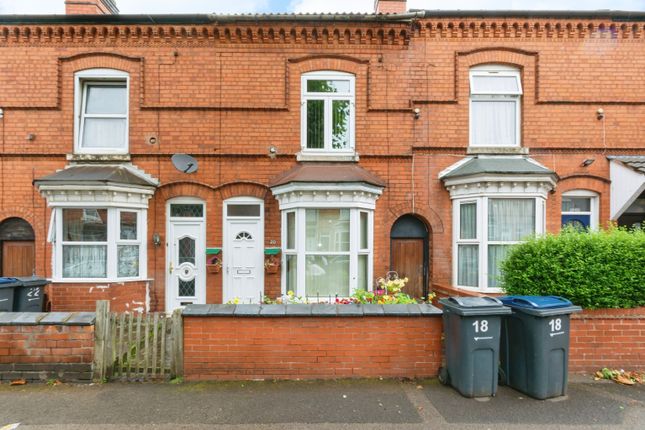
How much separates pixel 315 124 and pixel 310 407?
5994 mm

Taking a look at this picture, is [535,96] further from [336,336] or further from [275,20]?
[336,336]

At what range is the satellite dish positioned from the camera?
306 inches

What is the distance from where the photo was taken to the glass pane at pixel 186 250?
26.2 ft

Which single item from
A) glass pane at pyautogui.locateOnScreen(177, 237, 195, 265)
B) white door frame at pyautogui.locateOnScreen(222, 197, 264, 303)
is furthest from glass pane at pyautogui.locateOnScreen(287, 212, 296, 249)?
glass pane at pyautogui.locateOnScreen(177, 237, 195, 265)

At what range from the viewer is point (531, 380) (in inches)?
160

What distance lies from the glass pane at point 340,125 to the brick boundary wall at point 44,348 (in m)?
5.78

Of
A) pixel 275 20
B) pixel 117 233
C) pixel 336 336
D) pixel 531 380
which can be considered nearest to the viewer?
pixel 531 380

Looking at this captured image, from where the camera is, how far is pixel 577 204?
827 centimetres

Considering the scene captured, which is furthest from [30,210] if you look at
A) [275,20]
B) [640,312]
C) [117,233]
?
[640,312]

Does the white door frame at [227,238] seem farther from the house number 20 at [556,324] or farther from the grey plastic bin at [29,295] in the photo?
the house number 20 at [556,324]

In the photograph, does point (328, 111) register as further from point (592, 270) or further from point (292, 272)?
point (592, 270)

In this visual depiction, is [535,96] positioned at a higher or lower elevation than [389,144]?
higher

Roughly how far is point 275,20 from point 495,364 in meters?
7.77

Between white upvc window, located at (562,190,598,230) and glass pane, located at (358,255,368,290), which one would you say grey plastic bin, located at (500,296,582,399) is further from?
white upvc window, located at (562,190,598,230)
